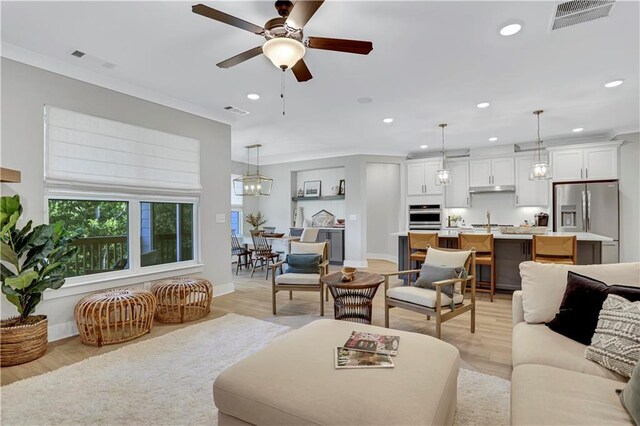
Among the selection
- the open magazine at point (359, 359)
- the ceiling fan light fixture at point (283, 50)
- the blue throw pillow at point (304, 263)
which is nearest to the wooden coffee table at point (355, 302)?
the blue throw pillow at point (304, 263)

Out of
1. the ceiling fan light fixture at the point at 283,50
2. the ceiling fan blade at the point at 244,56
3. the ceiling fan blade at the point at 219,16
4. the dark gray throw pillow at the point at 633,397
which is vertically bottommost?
the dark gray throw pillow at the point at 633,397

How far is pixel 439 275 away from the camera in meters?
3.21

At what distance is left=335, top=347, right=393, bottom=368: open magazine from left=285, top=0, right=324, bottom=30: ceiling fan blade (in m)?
2.01

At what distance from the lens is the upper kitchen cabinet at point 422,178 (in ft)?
25.2

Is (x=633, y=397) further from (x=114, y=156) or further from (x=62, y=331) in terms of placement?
(x=114, y=156)

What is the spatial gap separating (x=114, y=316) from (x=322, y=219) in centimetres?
616

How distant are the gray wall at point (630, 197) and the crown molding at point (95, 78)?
725 centimetres

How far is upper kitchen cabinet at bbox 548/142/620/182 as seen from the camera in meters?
6.05

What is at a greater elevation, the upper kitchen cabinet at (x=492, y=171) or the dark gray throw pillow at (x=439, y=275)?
the upper kitchen cabinet at (x=492, y=171)

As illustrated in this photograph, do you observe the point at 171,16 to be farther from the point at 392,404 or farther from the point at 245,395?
the point at 392,404

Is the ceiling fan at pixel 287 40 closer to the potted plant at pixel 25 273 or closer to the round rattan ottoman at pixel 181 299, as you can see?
the potted plant at pixel 25 273

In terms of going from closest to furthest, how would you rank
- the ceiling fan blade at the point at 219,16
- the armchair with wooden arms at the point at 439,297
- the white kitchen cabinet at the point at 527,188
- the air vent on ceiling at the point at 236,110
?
the ceiling fan blade at the point at 219,16 → the armchair with wooden arms at the point at 439,297 → the air vent on ceiling at the point at 236,110 → the white kitchen cabinet at the point at 527,188

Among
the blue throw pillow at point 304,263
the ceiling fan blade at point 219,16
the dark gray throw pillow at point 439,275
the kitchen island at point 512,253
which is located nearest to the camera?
the ceiling fan blade at point 219,16

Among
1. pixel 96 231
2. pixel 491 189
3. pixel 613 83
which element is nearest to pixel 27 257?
pixel 96 231
